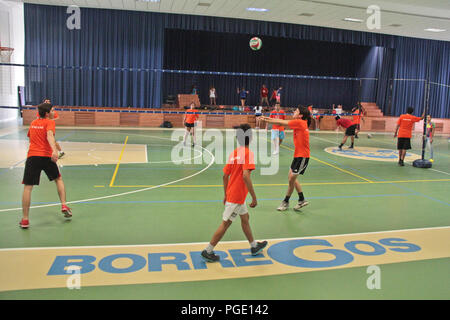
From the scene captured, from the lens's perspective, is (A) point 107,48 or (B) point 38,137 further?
(A) point 107,48

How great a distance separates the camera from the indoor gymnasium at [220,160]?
511cm

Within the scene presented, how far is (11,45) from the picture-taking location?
81.0 feet

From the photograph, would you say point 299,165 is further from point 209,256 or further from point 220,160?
point 220,160

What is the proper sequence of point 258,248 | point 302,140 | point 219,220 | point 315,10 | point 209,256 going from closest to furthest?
point 209,256
point 258,248
point 219,220
point 302,140
point 315,10

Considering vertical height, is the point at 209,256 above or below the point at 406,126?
below

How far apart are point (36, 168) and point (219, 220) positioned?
10.5 feet

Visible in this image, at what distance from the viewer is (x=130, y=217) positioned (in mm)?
7297

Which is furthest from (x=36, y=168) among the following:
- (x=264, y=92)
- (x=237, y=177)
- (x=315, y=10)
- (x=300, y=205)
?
(x=264, y=92)

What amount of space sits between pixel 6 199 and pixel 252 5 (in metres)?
17.9

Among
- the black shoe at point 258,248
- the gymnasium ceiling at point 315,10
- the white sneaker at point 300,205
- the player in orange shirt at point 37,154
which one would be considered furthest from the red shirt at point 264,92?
the black shoe at point 258,248

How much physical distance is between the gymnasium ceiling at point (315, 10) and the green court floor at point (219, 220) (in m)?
10.8

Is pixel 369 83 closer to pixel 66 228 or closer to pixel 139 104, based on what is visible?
pixel 139 104

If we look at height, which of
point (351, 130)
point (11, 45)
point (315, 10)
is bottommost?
point (351, 130)

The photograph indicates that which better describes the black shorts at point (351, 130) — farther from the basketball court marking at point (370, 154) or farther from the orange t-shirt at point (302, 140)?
the orange t-shirt at point (302, 140)
